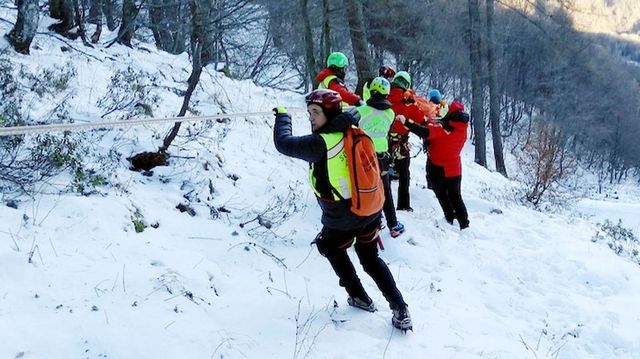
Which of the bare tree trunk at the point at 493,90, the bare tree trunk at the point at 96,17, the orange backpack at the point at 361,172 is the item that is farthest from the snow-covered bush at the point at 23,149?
the bare tree trunk at the point at 493,90

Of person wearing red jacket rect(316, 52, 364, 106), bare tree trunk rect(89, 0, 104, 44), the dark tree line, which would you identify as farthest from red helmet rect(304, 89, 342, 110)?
bare tree trunk rect(89, 0, 104, 44)

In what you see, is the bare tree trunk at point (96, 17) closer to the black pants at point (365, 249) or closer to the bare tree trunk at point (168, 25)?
the bare tree trunk at point (168, 25)

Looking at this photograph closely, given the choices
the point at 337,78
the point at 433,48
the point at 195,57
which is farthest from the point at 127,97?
the point at 433,48

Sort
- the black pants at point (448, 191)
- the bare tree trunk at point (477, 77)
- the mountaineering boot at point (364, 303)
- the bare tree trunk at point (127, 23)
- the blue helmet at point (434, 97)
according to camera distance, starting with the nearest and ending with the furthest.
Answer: the mountaineering boot at point (364, 303) < the black pants at point (448, 191) < the blue helmet at point (434, 97) < the bare tree trunk at point (127, 23) < the bare tree trunk at point (477, 77)

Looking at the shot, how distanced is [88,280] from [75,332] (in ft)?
1.98

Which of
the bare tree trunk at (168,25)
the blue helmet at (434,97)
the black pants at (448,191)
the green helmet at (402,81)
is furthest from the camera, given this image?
the bare tree trunk at (168,25)

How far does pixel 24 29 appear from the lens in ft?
24.4

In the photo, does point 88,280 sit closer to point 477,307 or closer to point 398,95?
point 477,307

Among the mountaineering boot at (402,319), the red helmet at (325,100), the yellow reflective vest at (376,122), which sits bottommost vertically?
the mountaineering boot at (402,319)

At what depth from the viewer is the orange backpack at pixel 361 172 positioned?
13.5 ft

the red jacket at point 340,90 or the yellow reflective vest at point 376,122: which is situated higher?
the red jacket at point 340,90

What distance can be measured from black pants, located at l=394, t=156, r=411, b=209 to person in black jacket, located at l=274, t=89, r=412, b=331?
329cm

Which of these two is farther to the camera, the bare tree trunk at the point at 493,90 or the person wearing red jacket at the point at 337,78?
the bare tree trunk at the point at 493,90

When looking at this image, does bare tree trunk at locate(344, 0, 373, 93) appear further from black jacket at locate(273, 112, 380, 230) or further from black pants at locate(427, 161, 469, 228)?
black jacket at locate(273, 112, 380, 230)
